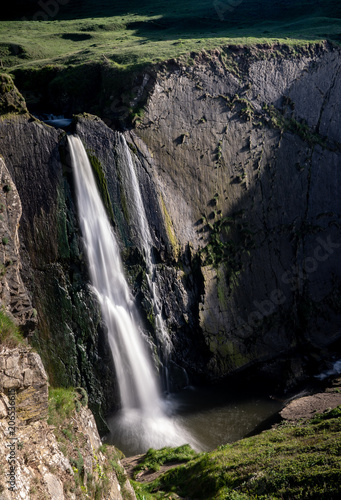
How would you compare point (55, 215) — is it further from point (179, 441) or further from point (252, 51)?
point (252, 51)

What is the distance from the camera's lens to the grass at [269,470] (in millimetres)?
8195

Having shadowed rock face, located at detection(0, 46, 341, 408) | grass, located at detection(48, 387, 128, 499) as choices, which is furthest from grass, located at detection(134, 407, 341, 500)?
shadowed rock face, located at detection(0, 46, 341, 408)

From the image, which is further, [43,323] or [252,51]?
[252,51]

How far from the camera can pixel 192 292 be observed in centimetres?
1820

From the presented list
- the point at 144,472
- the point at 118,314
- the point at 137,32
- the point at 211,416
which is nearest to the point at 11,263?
the point at 118,314

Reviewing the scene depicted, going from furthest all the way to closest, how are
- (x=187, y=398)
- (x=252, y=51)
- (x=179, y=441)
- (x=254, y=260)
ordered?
(x=252, y=51)
(x=254, y=260)
(x=187, y=398)
(x=179, y=441)

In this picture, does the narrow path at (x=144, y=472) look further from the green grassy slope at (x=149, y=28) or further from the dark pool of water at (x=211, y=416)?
the green grassy slope at (x=149, y=28)

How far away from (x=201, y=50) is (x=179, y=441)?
18.0 m

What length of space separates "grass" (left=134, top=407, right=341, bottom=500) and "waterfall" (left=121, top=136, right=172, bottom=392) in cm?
544

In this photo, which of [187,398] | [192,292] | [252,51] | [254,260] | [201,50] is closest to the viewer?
[187,398]

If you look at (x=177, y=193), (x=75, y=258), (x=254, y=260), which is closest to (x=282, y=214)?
(x=254, y=260)

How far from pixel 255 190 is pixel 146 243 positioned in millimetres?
7068

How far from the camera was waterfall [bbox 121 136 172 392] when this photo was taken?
16.9 metres

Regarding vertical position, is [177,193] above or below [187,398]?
above
